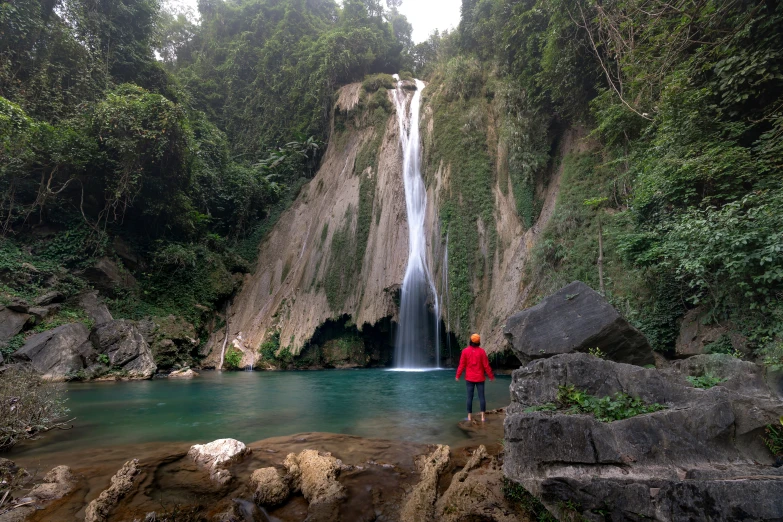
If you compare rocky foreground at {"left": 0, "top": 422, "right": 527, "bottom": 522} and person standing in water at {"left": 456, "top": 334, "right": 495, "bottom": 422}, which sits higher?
person standing in water at {"left": 456, "top": 334, "right": 495, "bottom": 422}

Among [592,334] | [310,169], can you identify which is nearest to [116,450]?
[592,334]

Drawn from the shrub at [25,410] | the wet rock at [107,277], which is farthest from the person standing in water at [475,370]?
the wet rock at [107,277]

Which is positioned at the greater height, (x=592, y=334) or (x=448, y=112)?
(x=448, y=112)

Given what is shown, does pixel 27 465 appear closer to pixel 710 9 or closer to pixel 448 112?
pixel 710 9

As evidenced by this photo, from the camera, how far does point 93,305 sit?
1524 centimetres

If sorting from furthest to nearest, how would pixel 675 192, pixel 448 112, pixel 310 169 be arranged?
pixel 310 169
pixel 448 112
pixel 675 192

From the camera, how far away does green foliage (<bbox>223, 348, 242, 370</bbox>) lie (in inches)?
711

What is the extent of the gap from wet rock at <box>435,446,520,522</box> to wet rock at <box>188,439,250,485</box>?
8.46 feet

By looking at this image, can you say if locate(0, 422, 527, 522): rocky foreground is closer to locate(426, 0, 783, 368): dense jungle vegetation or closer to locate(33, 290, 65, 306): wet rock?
locate(426, 0, 783, 368): dense jungle vegetation

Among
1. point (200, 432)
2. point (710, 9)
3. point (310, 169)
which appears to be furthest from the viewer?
point (310, 169)

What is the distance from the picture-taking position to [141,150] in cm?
1655

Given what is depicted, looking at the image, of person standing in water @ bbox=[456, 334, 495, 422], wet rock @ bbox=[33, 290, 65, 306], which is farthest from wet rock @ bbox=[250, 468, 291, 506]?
wet rock @ bbox=[33, 290, 65, 306]

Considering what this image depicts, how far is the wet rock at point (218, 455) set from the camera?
4.71 meters

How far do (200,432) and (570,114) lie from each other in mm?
15174
